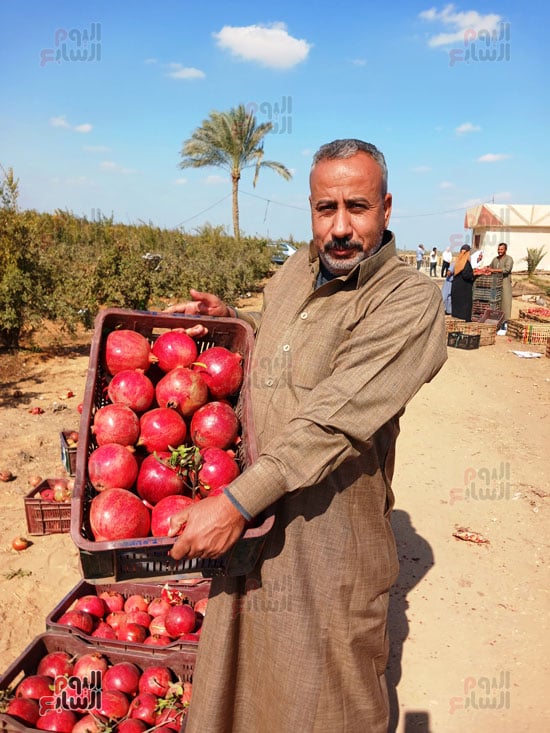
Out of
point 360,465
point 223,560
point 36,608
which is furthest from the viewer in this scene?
point 36,608

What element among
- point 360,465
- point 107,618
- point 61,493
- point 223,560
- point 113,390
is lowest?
point 107,618

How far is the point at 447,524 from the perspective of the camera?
509cm

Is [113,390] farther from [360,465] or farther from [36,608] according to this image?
[36,608]

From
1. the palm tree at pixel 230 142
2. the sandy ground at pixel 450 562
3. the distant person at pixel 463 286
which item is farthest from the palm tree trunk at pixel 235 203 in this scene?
the sandy ground at pixel 450 562

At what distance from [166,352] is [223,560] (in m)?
0.96

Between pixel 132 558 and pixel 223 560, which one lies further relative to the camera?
pixel 223 560

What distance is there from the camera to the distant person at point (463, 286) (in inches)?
516

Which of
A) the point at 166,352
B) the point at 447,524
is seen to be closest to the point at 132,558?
the point at 166,352

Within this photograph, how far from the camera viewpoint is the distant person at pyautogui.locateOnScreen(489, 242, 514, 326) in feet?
43.1

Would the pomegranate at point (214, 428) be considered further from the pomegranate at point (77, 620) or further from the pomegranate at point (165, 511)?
the pomegranate at point (77, 620)

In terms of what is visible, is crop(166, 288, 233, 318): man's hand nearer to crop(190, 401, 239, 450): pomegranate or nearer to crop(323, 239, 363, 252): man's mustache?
crop(190, 401, 239, 450): pomegranate

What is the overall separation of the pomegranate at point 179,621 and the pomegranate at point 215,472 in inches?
55.8

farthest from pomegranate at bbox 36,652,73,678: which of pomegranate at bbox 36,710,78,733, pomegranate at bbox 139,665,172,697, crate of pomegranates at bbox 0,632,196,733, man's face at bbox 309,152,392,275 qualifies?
man's face at bbox 309,152,392,275

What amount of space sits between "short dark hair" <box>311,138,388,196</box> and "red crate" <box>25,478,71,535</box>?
3.47m
